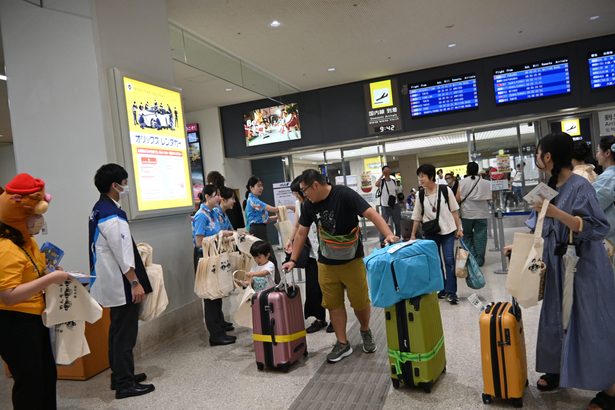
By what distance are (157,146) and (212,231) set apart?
1.06 meters

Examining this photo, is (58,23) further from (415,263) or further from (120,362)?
(415,263)

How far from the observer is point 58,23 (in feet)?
13.3

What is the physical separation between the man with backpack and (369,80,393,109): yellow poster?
536 cm

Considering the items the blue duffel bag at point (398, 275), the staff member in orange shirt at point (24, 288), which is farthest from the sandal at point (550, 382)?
the staff member in orange shirt at point (24, 288)

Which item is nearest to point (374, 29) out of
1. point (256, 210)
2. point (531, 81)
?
point (256, 210)

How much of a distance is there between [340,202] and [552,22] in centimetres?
665

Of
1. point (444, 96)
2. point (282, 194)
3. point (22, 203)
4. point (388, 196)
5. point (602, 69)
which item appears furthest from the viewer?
point (444, 96)

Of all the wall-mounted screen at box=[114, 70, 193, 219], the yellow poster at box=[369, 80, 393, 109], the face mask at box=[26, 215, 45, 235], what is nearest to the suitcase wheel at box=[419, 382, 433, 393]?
the face mask at box=[26, 215, 45, 235]

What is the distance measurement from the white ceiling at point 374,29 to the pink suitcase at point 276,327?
3.97 meters

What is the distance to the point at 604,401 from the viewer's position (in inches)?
90.0

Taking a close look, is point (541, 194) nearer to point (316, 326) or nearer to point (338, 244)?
point (338, 244)

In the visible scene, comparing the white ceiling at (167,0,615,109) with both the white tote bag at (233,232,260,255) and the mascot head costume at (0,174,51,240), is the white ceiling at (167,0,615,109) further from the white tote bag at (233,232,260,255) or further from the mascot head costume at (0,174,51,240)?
the mascot head costume at (0,174,51,240)

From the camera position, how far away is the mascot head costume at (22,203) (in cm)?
225

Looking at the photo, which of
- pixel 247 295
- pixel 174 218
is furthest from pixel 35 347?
pixel 174 218
